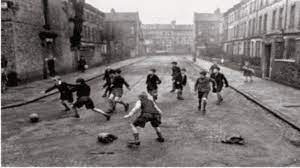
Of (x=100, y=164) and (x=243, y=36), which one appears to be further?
(x=243, y=36)

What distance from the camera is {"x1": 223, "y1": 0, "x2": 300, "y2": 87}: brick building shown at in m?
16.9

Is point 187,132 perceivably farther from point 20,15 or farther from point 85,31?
point 85,31

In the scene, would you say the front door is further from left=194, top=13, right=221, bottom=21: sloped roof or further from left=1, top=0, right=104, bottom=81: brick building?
left=194, top=13, right=221, bottom=21: sloped roof

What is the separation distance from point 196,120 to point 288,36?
19.4m

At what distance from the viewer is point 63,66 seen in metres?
24.2

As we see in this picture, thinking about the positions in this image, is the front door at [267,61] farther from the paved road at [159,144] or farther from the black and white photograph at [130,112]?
the paved road at [159,144]

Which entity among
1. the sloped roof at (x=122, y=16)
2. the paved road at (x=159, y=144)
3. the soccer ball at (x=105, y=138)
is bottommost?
the paved road at (x=159, y=144)

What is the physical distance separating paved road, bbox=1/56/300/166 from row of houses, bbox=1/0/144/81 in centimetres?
762

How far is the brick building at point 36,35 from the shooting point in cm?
1638

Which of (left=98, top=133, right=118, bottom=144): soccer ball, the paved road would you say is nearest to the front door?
the paved road

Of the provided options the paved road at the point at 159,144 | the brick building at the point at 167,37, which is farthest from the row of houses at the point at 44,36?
the brick building at the point at 167,37

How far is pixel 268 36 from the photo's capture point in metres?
19.4

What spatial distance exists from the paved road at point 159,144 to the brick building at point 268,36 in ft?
24.8

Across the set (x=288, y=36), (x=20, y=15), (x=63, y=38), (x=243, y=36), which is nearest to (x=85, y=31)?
(x=63, y=38)
